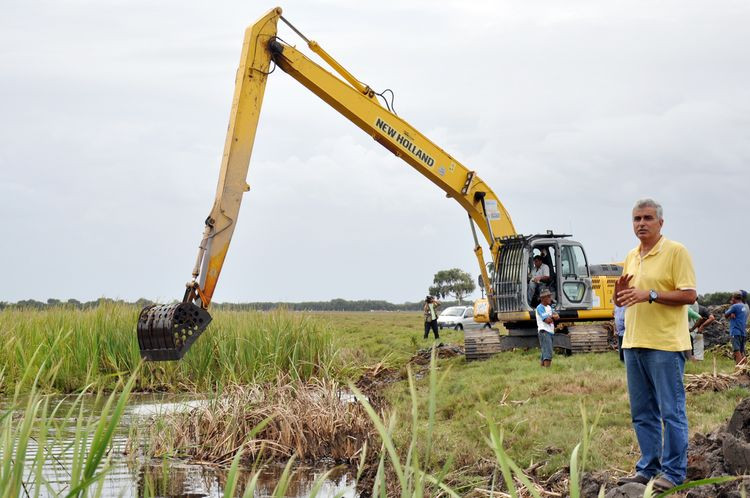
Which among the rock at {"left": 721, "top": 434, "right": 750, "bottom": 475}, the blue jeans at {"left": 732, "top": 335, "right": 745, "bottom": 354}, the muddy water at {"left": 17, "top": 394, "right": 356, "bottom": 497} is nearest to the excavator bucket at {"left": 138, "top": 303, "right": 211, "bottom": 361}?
the muddy water at {"left": 17, "top": 394, "right": 356, "bottom": 497}

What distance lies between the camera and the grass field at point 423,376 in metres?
9.58

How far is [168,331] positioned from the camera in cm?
1179

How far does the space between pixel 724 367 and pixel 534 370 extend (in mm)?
2952

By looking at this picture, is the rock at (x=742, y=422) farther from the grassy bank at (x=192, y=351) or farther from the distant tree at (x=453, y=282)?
the distant tree at (x=453, y=282)

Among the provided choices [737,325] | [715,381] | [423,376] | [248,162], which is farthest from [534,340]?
[248,162]

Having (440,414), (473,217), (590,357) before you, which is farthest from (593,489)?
(473,217)

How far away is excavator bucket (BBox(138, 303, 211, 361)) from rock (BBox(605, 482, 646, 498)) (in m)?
6.81

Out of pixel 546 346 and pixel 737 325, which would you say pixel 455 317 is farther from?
pixel 737 325

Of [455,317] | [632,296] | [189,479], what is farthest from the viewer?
[455,317]

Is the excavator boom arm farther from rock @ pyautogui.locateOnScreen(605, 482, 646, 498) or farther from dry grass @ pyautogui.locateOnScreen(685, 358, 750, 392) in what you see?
rock @ pyautogui.locateOnScreen(605, 482, 646, 498)

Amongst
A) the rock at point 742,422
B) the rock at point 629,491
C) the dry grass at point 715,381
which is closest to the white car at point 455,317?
the dry grass at point 715,381

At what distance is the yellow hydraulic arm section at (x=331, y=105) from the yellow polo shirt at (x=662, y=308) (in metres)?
7.67

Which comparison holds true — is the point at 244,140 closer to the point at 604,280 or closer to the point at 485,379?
the point at 485,379

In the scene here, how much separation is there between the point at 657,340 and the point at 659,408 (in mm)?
494
